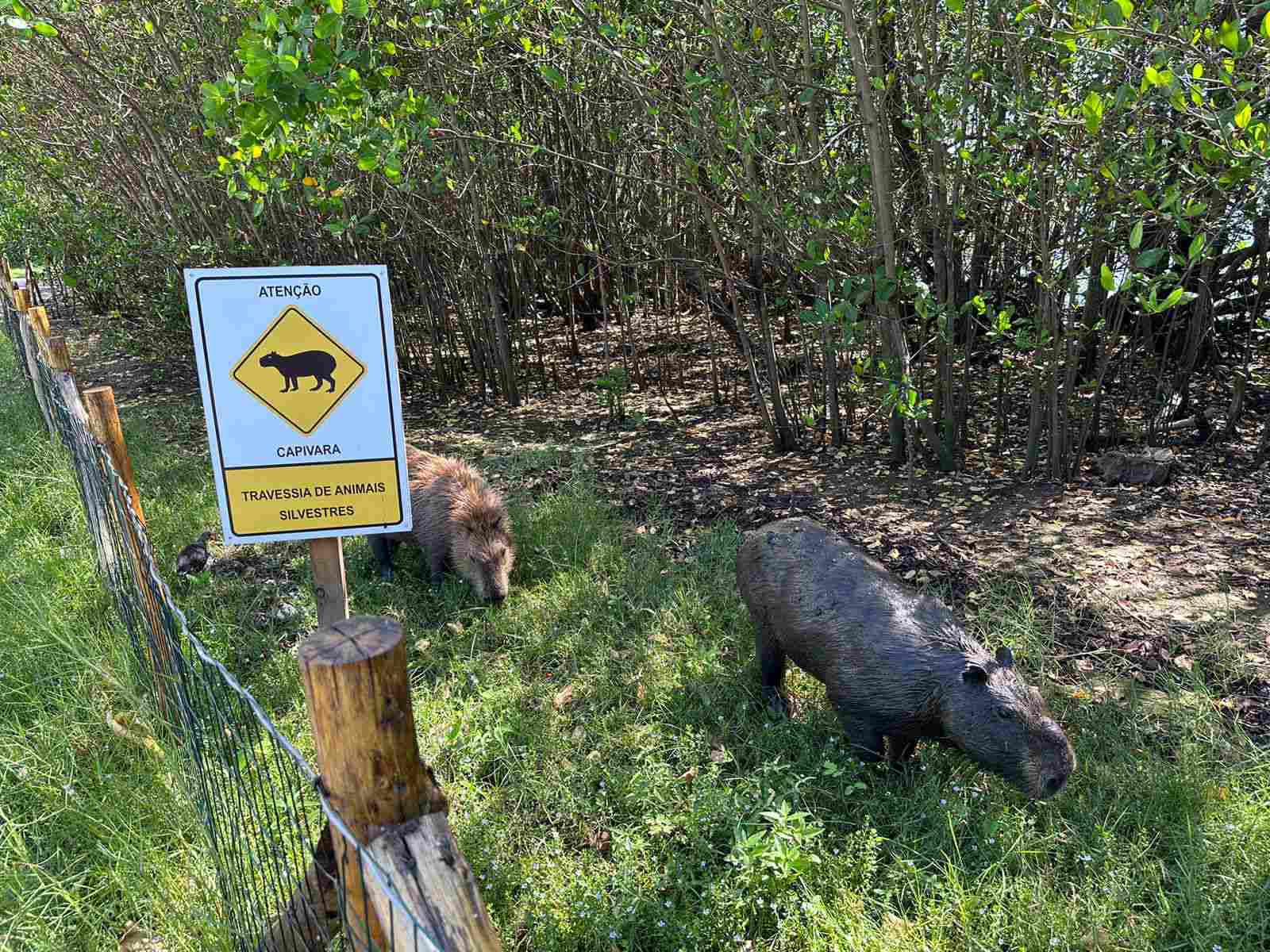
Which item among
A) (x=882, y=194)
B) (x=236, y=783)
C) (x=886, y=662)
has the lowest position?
(x=236, y=783)

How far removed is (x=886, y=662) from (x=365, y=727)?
247cm

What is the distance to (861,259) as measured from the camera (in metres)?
5.83

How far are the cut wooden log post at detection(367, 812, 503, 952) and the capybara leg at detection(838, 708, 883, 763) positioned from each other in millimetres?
2339

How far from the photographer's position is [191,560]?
214 inches

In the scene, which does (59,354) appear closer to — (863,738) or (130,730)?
(130,730)

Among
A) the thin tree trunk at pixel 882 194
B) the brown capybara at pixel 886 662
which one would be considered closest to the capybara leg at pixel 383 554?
the brown capybara at pixel 886 662

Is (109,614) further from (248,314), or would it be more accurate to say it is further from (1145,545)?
(1145,545)

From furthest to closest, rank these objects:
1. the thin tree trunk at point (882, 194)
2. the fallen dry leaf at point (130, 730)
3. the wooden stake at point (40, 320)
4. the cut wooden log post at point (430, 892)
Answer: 1. the wooden stake at point (40, 320)
2. the thin tree trunk at point (882, 194)
3. the fallen dry leaf at point (130, 730)
4. the cut wooden log post at point (430, 892)

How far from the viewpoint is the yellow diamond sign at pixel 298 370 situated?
2680 millimetres

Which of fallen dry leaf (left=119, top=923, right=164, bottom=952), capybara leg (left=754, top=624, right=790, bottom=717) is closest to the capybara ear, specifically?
capybara leg (left=754, top=624, right=790, bottom=717)

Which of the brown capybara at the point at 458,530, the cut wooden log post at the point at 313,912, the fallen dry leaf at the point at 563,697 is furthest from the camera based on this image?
the brown capybara at the point at 458,530

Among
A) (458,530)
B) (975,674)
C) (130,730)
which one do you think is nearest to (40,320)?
(458,530)

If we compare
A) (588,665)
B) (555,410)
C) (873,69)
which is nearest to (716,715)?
(588,665)

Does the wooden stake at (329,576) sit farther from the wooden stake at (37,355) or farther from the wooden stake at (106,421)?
the wooden stake at (37,355)
